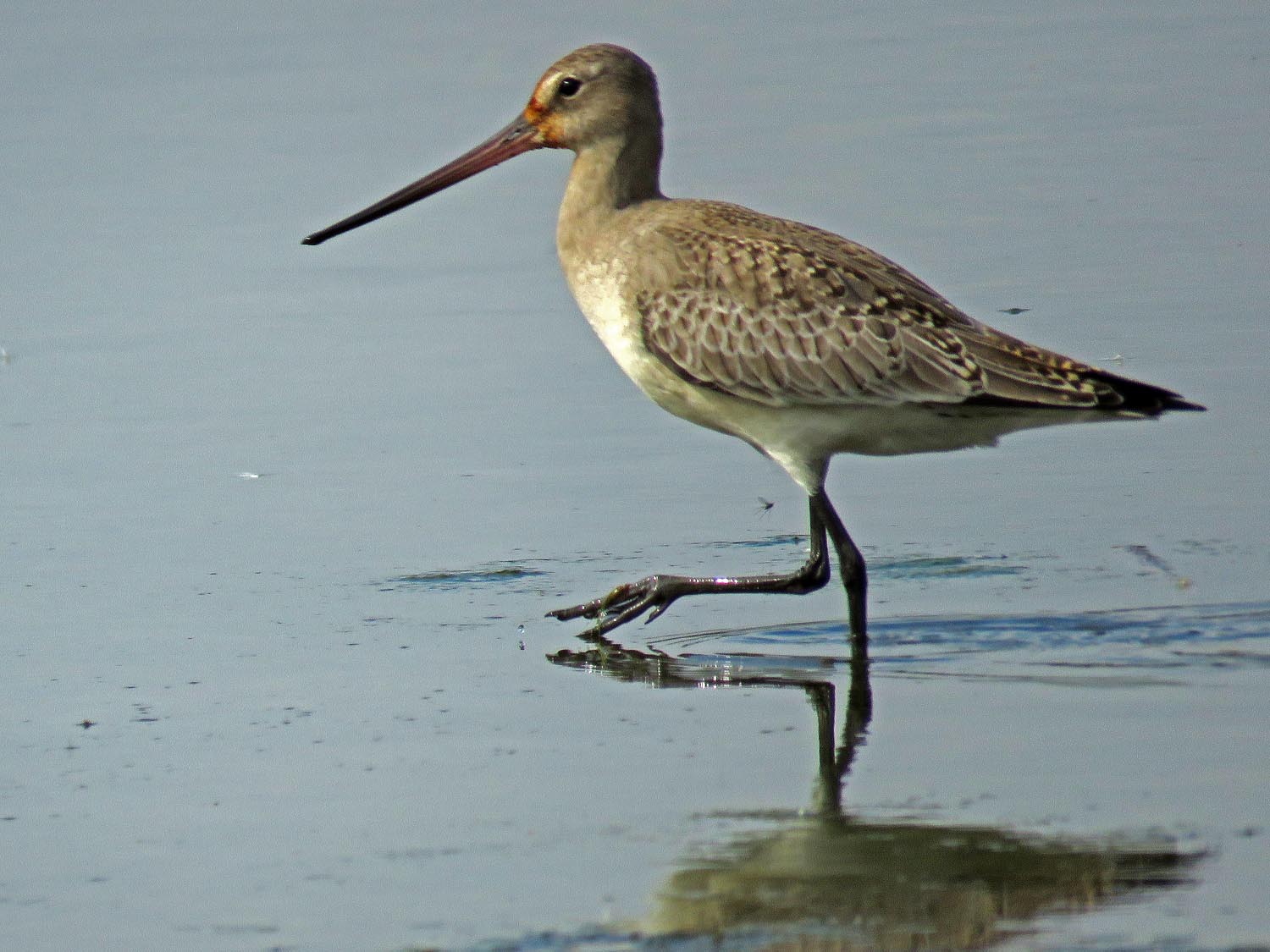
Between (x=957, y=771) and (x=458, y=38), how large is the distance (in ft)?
32.4

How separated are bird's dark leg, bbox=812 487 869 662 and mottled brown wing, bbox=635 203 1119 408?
1.20 feet

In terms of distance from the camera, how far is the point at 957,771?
18.0ft

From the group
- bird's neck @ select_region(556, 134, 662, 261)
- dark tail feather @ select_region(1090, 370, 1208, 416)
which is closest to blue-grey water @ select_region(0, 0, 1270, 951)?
dark tail feather @ select_region(1090, 370, 1208, 416)

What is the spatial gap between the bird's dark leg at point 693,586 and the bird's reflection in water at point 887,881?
1540 millimetres

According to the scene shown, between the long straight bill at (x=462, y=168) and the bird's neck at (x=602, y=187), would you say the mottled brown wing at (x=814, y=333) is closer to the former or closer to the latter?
the bird's neck at (x=602, y=187)

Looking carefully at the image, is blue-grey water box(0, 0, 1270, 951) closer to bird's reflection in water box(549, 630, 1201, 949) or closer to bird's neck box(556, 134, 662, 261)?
bird's reflection in water box(549, 630, 1201, 949)

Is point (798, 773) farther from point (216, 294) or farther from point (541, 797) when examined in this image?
point (216, 294)

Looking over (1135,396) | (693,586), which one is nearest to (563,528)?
(693,586)

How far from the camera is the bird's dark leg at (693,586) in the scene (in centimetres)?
689

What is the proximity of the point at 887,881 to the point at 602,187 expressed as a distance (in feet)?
11.1

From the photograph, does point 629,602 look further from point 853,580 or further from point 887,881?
point 887,881

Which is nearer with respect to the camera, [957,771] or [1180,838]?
[1180,838]

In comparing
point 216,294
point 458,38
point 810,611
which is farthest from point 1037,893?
point 458,38

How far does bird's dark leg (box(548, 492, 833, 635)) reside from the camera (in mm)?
6895
